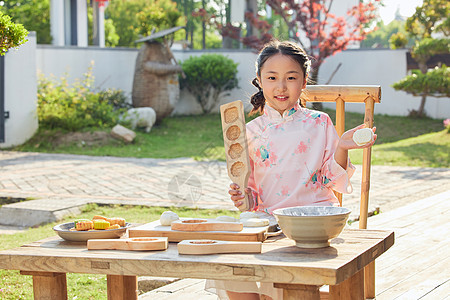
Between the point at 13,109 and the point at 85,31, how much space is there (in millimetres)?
6171

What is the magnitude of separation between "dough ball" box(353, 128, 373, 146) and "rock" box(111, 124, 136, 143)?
931 cm

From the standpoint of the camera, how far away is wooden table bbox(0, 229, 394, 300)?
5.44 ft

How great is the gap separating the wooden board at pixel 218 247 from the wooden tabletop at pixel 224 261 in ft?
0.07

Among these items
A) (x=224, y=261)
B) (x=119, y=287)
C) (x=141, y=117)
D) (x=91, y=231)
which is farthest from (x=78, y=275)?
(x=141, y=117)

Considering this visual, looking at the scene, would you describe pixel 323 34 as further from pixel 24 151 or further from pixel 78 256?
pixel 78 256

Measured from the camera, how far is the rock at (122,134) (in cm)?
1124

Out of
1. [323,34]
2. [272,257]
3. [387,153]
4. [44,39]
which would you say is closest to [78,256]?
[272,257]

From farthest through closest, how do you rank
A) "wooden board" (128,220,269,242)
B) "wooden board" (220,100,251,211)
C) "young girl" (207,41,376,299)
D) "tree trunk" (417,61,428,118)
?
"tree trunk" (417,61,428,118) < "young girl" (207,41,376,299) < "wooden board" (220,100,251,211) < "wooden board" (128,220,269,242)

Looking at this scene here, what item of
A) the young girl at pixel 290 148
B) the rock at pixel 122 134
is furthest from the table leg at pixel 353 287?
the rock at pixel 122 134

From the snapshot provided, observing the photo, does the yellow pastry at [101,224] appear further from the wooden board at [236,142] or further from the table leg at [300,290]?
the table leg at [300,290]

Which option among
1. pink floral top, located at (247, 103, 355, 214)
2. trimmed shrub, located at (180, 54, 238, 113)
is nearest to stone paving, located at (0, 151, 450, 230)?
pink floral top, located at (247, 103, 355, 214)

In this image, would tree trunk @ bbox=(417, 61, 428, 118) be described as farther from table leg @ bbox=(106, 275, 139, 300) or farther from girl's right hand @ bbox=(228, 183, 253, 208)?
table leg @ bbox=(106, 275, 139, 300)

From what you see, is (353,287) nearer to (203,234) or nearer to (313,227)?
(313,227)

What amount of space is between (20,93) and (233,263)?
393 inches
